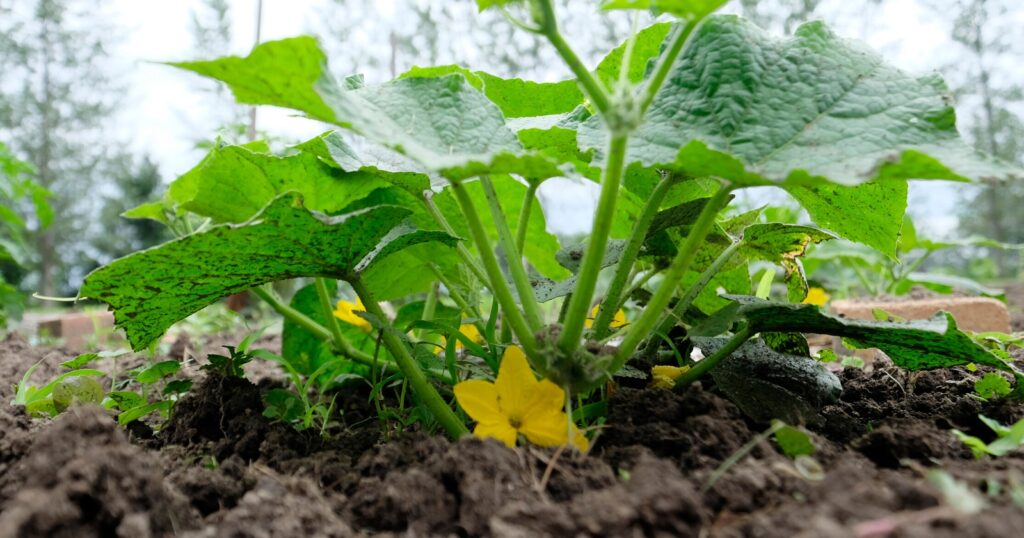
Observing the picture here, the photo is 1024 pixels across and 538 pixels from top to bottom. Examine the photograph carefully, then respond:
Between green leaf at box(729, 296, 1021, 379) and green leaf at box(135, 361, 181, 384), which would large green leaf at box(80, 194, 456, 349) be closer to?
green leaf at box(135, 361, 181, 384)

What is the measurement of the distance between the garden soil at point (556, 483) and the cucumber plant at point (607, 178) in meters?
0.08

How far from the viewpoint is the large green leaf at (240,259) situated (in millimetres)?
790

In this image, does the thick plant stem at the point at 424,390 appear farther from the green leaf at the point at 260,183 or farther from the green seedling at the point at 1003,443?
the green seedling at the point at 1003,443

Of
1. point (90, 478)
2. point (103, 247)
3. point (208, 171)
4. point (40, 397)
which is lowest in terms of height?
point (103, 247)

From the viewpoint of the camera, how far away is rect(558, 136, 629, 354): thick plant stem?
0.72 meters

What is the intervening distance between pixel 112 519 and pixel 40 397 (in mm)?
690

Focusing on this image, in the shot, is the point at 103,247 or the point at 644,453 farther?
the point at 103,247

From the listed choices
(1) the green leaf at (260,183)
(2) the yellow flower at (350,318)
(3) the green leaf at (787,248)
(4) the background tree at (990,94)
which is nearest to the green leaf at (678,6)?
(3) the green leaf at (787,248)

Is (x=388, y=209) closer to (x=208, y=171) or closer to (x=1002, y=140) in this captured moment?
(x=208, y=171)

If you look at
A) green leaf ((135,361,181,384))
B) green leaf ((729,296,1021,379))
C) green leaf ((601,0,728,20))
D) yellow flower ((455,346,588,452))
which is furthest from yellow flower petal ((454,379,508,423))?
green leaf ((135,361,181,384))

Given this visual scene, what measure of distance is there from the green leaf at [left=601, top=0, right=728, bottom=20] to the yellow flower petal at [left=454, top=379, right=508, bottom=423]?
428 millimetres

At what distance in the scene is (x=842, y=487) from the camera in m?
0.56

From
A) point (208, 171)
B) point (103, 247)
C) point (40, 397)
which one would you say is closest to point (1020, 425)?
point (208, 171)

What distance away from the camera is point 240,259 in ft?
2.80
